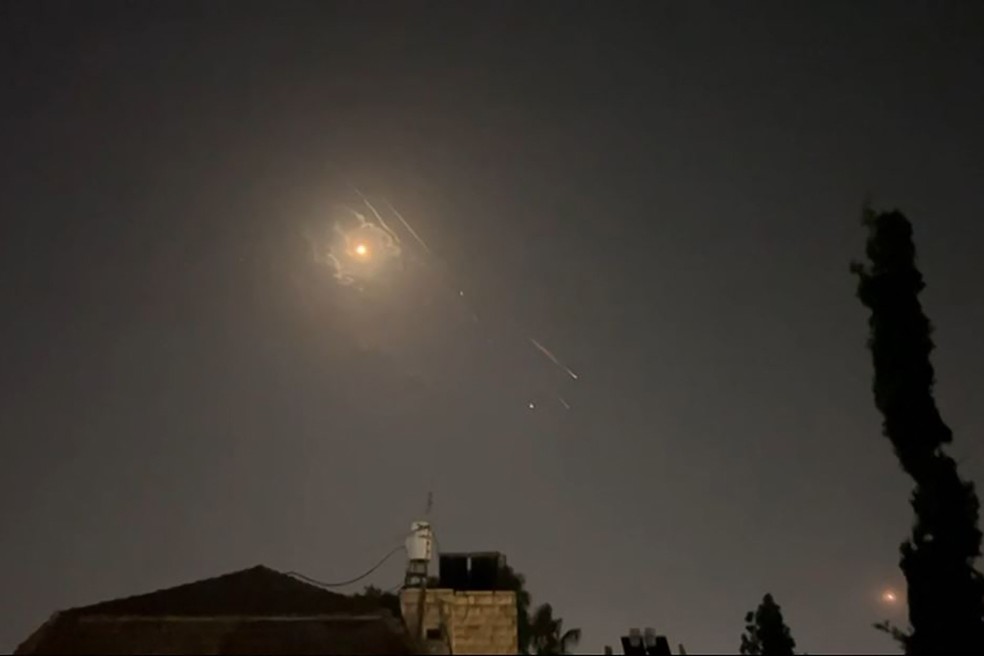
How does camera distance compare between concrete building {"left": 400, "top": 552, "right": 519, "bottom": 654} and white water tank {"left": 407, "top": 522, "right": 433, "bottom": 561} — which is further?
white water tank {"left": 407, "top": 522, "right": 433, "bottom": 561}

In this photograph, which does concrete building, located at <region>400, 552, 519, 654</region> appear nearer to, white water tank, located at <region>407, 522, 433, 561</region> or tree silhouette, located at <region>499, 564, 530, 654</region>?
white water tank, located at <region>407, 522, 433, 561</region>

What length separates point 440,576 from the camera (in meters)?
17.6

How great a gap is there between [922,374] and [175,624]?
19307mm

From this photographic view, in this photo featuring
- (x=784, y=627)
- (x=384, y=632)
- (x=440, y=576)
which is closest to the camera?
(x=384, y=632)

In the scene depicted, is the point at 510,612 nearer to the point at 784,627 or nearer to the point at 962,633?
the point at 962,633

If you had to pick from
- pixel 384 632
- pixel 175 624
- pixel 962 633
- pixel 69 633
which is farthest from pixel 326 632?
pixel 962 633

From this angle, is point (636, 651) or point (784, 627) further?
point (784, 627)

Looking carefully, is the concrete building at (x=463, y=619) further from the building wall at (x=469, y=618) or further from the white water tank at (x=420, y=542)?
the white water tank at (x=420, y=542)

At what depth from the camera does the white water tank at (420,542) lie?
16922 mm

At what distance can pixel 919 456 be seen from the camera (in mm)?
21609

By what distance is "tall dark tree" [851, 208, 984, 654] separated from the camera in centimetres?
1969

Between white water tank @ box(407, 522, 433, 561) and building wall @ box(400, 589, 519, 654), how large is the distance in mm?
1276

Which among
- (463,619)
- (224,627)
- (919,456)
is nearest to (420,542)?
(463,619)

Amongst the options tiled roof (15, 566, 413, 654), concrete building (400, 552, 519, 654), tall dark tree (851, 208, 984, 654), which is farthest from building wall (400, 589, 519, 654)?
tall dark tree (851, 208, 984, 654)
